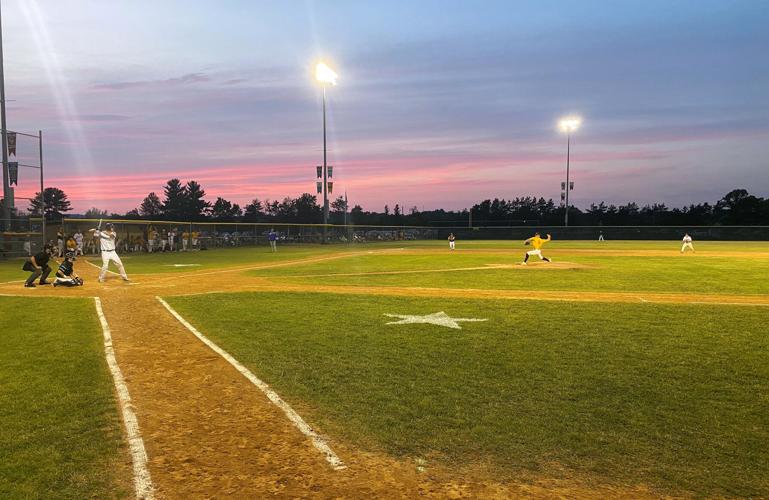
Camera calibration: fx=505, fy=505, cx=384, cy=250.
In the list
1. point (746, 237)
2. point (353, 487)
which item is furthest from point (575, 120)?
point (353, 487)

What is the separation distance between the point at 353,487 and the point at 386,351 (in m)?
4.12

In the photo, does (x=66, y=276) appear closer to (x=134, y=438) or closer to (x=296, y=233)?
(x=134, y=438)

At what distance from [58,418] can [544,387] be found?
5550 millimetres

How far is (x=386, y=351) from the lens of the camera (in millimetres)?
8109

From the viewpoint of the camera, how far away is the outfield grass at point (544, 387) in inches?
177

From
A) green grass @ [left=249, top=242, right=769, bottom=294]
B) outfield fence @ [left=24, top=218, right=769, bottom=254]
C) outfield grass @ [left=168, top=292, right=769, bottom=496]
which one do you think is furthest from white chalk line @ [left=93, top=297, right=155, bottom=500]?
outfield fence @ [left=24, top=218, right=769, bottom=254]

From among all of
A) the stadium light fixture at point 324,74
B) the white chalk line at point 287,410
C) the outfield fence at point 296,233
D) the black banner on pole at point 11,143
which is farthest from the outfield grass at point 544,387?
the stadium light fixture at point 324,74

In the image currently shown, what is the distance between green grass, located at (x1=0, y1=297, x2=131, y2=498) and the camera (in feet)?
13.3

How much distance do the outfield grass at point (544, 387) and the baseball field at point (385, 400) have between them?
0.10 ft

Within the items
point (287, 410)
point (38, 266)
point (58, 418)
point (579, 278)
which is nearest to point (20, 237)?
point (38, 266)

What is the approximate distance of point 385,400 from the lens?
5906 mm

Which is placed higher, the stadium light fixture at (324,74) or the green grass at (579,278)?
the stadium light fixture at (324,74)

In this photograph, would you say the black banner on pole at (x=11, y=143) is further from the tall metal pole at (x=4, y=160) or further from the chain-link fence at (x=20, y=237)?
the chain-link fence at (x=20, y=237)

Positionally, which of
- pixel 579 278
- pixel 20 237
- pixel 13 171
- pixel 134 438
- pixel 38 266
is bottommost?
pixel 134 438
